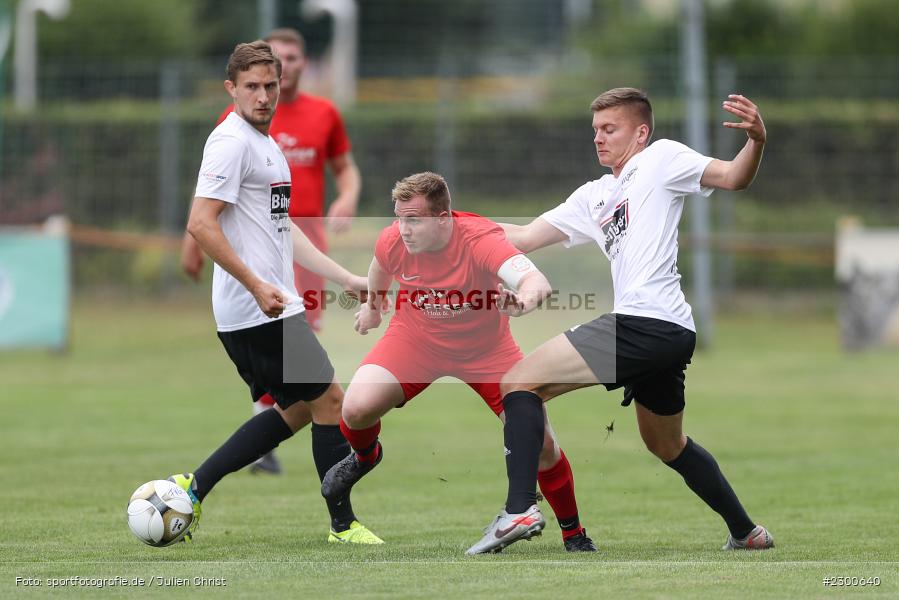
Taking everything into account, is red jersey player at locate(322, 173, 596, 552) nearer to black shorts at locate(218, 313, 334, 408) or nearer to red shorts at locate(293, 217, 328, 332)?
black shorts at locate(218, 313, 334, 408)

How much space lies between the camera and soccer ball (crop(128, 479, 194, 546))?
6.18m

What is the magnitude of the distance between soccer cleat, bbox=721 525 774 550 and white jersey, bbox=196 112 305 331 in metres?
2.33

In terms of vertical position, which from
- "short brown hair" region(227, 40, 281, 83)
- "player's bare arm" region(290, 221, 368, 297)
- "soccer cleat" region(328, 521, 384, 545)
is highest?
"short brown hair" region(227, 40, 281, 83)

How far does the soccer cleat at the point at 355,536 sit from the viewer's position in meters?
6.56

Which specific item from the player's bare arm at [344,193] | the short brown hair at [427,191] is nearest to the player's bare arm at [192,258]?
the player's bare arm at [344,193]

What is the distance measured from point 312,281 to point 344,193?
0.70m

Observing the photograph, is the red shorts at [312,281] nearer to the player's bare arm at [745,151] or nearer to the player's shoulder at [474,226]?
the player's shoulder at [474,226]

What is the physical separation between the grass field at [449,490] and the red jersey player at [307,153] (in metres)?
0.57

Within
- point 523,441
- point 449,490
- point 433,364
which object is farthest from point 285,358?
point 449,490

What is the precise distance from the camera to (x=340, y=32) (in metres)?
35.9

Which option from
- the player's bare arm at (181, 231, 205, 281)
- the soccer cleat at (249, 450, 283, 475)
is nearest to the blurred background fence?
the soccer cleat at (249, 450, 283, 475)

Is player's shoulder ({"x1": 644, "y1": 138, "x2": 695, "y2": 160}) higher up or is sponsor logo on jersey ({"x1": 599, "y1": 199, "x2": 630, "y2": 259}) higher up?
player's shoulder ({"x1": 644, "y1": 138, "x2": 695, "y2": 160})

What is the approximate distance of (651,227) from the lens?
603 cm

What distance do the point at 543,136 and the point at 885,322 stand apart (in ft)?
21.1
